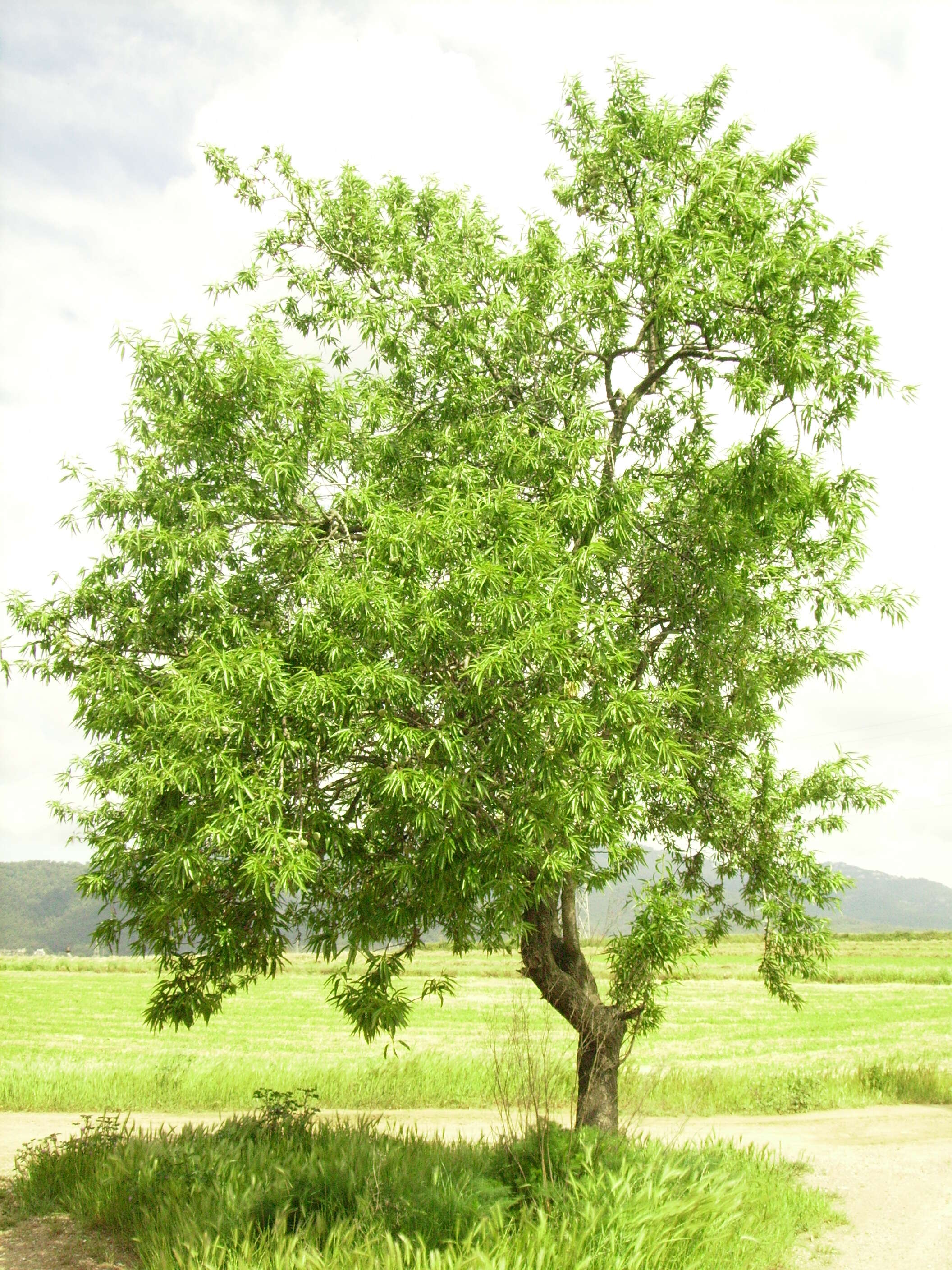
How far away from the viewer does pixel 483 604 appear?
6.84 metres

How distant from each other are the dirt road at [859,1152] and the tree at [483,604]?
260 cm

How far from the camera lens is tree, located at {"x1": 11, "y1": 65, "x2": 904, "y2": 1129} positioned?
6973mm

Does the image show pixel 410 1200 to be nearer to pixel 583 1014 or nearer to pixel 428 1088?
pixel 583 1014

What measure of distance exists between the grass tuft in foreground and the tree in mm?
1585

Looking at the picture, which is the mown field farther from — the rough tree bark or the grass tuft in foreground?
the grass tuft in foreground

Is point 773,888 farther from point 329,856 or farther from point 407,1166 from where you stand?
point 329,856

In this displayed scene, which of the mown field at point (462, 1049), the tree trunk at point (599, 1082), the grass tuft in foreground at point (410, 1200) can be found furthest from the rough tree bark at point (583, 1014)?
the grass tuft in foreground at point (410, 1200)

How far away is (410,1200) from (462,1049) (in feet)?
48.9

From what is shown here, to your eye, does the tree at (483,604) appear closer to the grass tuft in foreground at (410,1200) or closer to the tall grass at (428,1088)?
the grass tuft in foreground at (410,1200)

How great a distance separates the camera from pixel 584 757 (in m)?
6.94

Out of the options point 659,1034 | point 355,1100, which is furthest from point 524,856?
point 659,1034

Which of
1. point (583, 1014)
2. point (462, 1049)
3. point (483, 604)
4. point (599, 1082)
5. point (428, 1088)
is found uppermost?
point (483, 604)

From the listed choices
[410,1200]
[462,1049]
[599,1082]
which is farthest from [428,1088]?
[410,1200]

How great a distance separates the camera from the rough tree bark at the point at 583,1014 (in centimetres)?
1036
